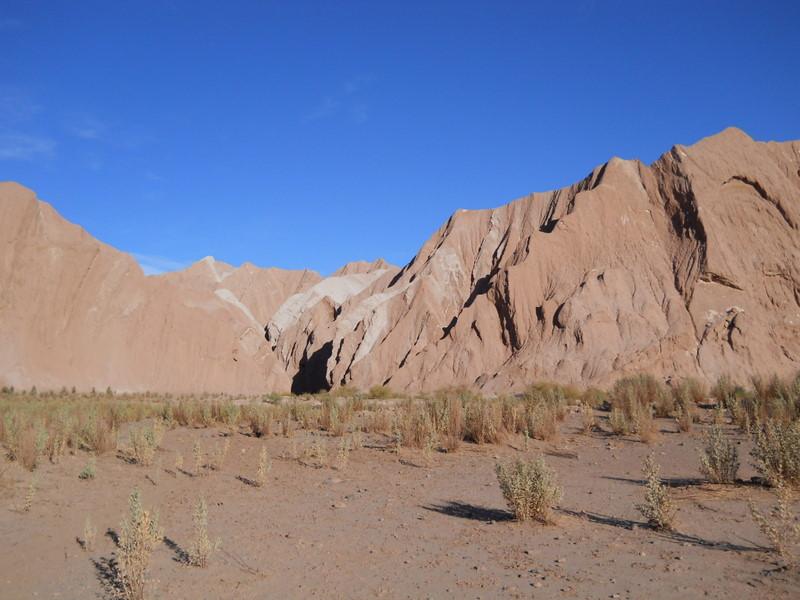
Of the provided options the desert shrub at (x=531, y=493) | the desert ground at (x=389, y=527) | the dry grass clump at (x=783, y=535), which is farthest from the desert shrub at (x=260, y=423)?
the dry grass clump at (x=783, y=535)

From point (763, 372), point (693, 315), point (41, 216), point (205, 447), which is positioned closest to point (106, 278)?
point (41, 216)

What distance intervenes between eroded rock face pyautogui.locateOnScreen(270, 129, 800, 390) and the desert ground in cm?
2185

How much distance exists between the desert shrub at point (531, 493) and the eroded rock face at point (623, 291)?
25.3 meters

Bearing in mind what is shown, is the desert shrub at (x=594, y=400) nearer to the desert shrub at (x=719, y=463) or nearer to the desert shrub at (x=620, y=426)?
the desert shrub at (x=620, y=426)

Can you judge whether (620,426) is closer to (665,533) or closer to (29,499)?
(665,533)

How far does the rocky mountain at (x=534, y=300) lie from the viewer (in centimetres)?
3334

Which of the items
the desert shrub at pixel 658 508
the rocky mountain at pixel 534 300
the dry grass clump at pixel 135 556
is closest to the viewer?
the dry grass clump at pixel 135 556

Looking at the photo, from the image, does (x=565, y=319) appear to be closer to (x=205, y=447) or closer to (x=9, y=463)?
(x=205, y=447)

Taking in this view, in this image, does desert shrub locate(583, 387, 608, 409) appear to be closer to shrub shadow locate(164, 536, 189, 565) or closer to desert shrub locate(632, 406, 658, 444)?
desert shrub locate(632, 406, 658, 444)

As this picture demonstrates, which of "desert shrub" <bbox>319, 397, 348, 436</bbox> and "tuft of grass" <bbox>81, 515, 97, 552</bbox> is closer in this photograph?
"tuft of grass" <bbox>81, 515, 97, 552</bbox>

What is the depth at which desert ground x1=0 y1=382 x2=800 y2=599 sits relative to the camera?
5.18m

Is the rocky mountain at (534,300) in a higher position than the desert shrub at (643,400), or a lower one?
higher

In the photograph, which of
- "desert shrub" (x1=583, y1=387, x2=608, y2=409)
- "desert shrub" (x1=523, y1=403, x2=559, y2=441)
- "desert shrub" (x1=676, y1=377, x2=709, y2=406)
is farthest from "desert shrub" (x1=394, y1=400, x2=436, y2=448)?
"desert shrub" (x1=583, y1=387, x2=608, y2=409)

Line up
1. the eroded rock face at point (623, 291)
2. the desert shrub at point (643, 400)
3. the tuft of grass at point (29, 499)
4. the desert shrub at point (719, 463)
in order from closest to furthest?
the tuft of grass at point (29, 499) < the desert shrub at point (719, 463) < the desert shrub at point (643, 400) < the eroded rock face at point (623, 291)
